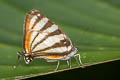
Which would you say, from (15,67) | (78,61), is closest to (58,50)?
(78,61)

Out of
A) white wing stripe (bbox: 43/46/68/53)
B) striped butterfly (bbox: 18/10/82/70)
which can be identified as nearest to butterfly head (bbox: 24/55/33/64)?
striped butterfly (bbox: 18/10/82/70)

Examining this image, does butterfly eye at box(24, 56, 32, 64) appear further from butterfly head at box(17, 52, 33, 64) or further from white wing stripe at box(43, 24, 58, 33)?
white wing stripe at box(43, 24, 58, 33)

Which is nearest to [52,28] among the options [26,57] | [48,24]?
[48,24]

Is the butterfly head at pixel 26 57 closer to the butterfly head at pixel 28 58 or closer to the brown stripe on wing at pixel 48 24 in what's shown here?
the butterfly head at pixel 28 58

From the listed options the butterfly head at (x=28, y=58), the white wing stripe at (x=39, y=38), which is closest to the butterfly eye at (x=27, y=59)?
the butterfly head at (x=28, y=58)

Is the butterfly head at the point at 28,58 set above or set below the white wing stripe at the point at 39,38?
below

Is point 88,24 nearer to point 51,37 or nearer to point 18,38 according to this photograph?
point 51,37
